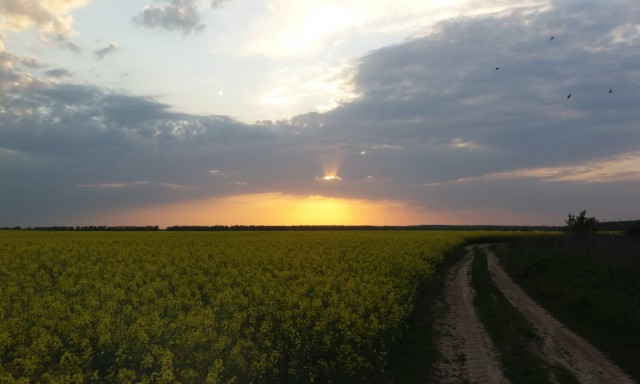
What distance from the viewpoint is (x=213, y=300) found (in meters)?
13.0

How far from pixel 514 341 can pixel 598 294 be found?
689cm

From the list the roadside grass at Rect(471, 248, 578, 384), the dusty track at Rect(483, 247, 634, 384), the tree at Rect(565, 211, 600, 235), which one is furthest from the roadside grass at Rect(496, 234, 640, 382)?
the tree at Rect(565, 211, 600, 235)

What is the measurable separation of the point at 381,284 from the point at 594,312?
25.3 ft

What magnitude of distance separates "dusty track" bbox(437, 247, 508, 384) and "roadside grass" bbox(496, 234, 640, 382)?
10.2 feet

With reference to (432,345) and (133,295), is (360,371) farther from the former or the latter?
(133,295)

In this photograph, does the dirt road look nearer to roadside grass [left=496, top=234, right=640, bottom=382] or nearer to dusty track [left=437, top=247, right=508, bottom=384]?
dusty track [left=437, top=247, right=508, bottom=384]

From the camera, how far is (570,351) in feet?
45.3

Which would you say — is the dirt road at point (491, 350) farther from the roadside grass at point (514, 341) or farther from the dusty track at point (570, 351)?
the roadside grass at point (514, 341)

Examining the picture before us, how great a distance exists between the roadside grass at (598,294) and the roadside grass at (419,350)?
4.54 meters

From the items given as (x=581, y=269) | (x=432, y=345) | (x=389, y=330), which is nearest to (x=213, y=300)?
(x=389, y=330)

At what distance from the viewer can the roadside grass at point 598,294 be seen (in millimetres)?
14877

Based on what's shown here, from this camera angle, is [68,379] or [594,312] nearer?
[68,379]

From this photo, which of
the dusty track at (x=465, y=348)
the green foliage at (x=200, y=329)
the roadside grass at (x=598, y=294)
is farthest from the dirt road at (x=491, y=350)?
the green foliage at (x=200, y=329)

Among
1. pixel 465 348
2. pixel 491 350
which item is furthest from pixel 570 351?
pixel 465 348
